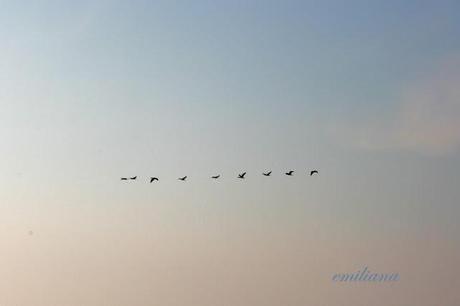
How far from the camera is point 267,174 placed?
13050 cm

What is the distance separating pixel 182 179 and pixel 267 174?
41.3 meters

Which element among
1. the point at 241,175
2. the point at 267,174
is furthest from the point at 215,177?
the point at 267,174

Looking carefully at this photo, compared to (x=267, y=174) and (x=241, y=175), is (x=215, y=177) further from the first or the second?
(x=267, y=174)

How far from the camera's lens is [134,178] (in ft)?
447

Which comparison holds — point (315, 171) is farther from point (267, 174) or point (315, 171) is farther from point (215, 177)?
point (215, 177)

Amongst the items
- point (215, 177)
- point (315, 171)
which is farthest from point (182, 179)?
point (315, 171)

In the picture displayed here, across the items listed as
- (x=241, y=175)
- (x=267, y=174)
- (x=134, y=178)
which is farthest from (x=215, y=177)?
(x=134, y=178)

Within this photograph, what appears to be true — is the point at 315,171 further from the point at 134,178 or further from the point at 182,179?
the point at 134,178

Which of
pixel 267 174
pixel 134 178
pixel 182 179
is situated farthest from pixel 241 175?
pixel 134 178

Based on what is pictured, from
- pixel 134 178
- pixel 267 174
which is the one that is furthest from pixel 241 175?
pixel 134 178

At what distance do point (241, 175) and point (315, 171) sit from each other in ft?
115

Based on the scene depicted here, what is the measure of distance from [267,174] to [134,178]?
6506 cm

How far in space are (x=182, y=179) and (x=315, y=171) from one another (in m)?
64.1

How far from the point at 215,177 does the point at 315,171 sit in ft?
156
